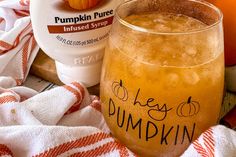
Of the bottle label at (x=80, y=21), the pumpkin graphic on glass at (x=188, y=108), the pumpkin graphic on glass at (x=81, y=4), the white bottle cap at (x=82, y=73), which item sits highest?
the pumpkin graphic on glass at (x=81, y=4)

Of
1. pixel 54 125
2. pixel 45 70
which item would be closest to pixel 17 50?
pixel 45 70

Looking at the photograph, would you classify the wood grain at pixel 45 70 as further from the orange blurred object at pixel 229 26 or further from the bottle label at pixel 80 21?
the orange blurred object at pixel 229 26

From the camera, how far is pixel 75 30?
0.42 metres

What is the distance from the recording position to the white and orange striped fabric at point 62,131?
331mm

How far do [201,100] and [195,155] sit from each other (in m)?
0.05

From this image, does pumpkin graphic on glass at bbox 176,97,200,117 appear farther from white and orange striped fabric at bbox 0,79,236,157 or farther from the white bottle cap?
the white bottle cap

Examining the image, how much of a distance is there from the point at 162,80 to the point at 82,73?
0.16m

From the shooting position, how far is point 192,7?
0.39 m

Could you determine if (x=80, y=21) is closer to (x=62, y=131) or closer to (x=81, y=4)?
(x=81, y=4)

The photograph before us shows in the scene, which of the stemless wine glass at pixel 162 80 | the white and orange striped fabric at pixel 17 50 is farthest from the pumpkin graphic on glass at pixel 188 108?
the white and orange striped fabric at pixel 17 50

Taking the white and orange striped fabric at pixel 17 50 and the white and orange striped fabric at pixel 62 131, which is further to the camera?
the white and orange striped fabric at pixel 17 50

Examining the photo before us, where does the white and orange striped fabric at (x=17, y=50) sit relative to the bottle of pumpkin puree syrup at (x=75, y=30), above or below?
below

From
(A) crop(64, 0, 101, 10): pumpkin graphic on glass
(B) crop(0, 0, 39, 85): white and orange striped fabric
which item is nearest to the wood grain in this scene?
(B) crop(0, 0, 39, 85): white and orange striped fabric

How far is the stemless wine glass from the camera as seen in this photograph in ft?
1.08
